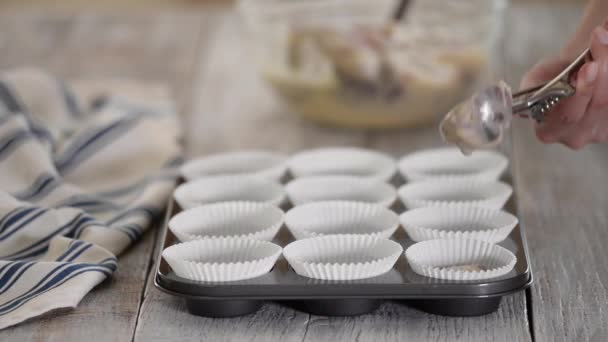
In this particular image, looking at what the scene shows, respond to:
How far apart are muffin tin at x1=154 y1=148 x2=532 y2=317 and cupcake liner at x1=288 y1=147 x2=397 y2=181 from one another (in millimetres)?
309

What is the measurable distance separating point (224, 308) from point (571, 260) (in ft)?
1.36

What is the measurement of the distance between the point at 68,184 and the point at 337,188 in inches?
15.4

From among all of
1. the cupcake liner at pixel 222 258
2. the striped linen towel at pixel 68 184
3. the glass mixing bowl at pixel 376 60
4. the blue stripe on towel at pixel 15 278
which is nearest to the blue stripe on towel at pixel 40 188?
→ the striped linen towel at pixel 68 184

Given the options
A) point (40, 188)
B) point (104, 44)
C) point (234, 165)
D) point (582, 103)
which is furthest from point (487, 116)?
point (104, 44)

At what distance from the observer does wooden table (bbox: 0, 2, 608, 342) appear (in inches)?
36.7

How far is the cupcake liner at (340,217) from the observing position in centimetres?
107

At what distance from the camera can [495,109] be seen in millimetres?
940

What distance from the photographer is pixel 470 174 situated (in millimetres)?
1222

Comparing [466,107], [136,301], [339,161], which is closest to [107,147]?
[339,161]

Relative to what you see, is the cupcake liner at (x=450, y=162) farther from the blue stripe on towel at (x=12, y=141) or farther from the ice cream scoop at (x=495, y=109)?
the blue stripe on towel at (x=12, y=141)

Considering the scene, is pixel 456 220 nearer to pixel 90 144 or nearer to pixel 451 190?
pixel 451 190

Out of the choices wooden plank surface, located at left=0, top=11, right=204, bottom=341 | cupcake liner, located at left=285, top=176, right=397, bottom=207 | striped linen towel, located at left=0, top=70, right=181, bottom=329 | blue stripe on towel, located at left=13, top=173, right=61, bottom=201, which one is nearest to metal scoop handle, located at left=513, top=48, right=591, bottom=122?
cupcake liner, located at left=285, top=176, right=397, bottom=207

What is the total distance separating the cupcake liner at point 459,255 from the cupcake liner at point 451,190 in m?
0.15

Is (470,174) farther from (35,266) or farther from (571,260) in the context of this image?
(35,266)
